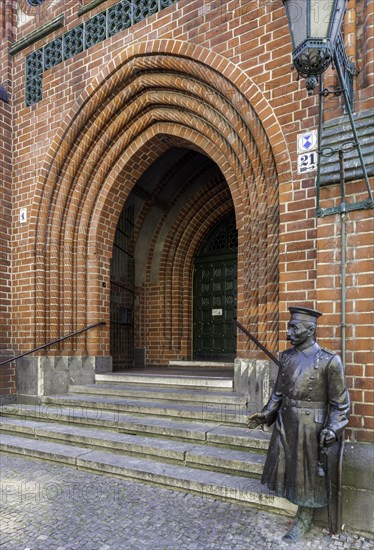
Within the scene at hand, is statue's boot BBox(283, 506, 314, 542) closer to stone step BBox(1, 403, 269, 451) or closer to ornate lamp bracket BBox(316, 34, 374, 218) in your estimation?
stone step BBox(1, 403, 269, 451)

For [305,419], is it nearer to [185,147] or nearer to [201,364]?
[185,147]

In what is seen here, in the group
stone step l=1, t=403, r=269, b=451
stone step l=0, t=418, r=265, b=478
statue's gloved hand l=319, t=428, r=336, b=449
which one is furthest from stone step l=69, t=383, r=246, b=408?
statue's gloved hand l=319, t=428, r=336, b=449

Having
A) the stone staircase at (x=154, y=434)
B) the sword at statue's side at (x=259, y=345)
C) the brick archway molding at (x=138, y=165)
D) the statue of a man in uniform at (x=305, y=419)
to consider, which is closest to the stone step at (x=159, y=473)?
the stone staircase at (x=154, y=434)

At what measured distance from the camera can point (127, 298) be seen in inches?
316

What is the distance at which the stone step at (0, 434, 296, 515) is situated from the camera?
357 cm

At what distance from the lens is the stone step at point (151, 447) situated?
3.95 m

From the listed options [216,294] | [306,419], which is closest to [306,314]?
[306,419]

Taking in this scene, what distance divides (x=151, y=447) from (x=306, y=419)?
199cm

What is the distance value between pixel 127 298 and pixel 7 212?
2.56 m

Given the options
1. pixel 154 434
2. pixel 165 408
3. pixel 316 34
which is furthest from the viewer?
pixel 165 408

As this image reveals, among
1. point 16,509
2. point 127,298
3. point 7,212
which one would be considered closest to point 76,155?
point 7,212

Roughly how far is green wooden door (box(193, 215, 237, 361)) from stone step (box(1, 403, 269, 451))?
3294 millimetres

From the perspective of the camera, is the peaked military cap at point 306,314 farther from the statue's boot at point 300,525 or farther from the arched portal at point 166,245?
the arched portal at point 166,245

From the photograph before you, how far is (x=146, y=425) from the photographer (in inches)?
190
